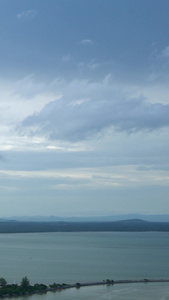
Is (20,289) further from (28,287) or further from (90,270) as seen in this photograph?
(90,270)

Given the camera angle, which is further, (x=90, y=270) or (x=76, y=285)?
(x=90, y=270)

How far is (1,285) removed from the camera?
12.3 m

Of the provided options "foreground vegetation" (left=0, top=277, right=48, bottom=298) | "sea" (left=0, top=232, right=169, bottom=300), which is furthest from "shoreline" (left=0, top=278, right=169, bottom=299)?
"sea" (left=0, top=232, right=169, bottom=300)

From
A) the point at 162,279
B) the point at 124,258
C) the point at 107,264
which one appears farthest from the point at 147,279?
the point at 124,258

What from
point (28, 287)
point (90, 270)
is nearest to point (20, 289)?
point (28, 287)

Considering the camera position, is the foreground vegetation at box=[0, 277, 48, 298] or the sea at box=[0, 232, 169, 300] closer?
the foreground vegetation at box=[0, 277, 48, 298]

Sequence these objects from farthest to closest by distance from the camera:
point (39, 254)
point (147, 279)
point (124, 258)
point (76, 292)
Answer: point (39, 254) → point (124, 258) → point (147, 279) → point (76, 292)

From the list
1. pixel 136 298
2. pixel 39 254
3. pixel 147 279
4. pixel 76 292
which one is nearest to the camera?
pixel 136 298

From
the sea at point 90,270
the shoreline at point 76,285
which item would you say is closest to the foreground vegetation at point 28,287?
the shoreline at point 76,285

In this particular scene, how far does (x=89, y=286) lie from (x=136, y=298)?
6.47 ft

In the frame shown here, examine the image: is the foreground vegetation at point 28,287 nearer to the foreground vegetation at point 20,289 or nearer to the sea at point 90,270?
the foreground vegetation at point 20,289

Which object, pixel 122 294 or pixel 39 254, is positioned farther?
pixel 39 254

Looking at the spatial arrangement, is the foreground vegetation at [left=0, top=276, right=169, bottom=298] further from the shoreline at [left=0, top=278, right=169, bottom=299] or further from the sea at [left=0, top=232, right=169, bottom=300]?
the sea at [left=0, top=232, right=169, bottom=300]

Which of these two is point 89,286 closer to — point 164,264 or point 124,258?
point 164,264
